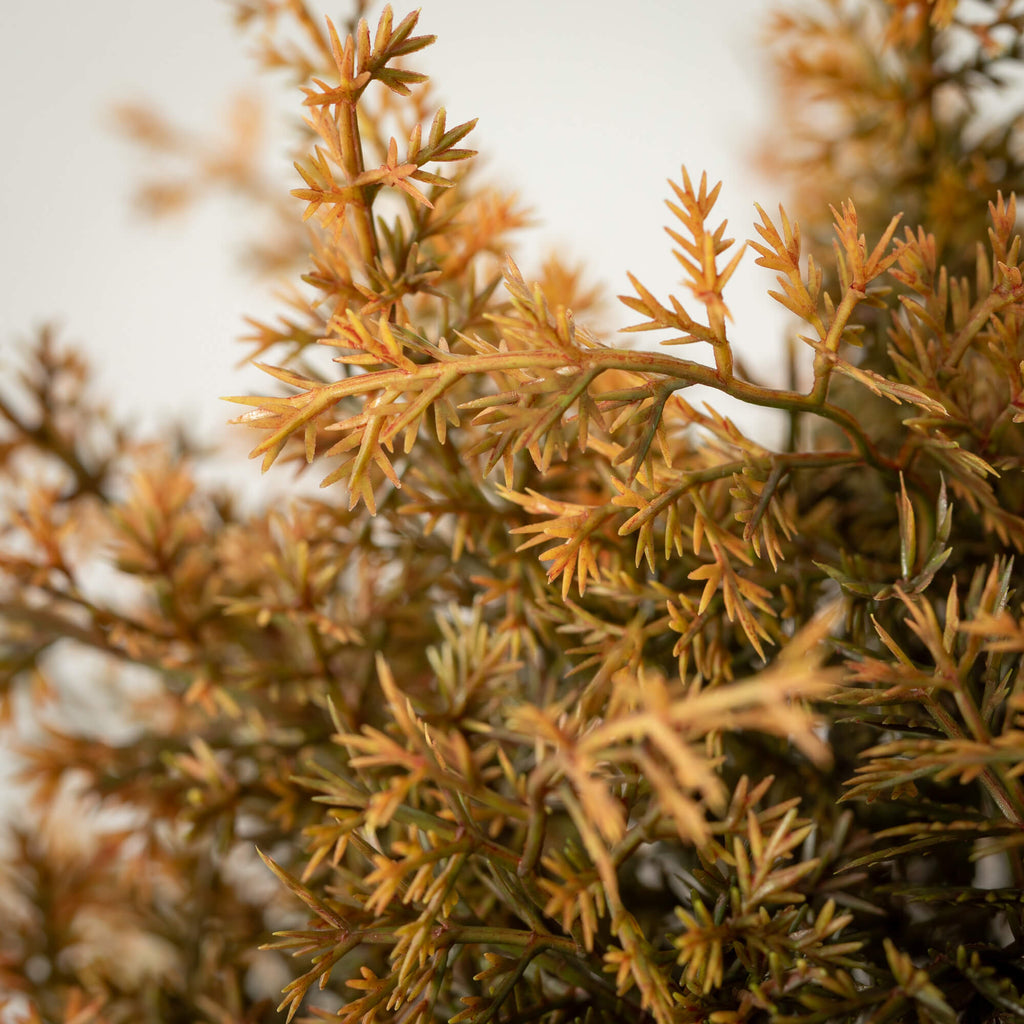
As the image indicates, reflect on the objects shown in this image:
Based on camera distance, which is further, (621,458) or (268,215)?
(268,215)

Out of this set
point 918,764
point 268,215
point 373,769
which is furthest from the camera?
point 268,215

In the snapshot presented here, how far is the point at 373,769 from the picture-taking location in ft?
1.32

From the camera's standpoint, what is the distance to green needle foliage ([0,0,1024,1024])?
0.93 ft

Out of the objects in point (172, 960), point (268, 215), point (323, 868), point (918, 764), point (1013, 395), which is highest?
point (268, 215)

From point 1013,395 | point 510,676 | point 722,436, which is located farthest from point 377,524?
point 1013,395

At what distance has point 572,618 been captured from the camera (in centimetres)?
38

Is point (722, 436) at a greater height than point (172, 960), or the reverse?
point (722, 436)

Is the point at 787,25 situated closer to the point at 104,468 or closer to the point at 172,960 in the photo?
the point at 104,468

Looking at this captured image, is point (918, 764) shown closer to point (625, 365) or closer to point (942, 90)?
point (625, 365)

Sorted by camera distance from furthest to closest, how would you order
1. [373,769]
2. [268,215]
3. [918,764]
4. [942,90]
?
[268,215]
[942,90]
[373,769]
[918,764]

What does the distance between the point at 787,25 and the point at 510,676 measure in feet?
1.65

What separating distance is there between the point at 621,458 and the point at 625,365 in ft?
0.11

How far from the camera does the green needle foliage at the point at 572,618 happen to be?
285 millimetres

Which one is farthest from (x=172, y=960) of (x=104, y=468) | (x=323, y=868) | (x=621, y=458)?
(x=621, y=458)
